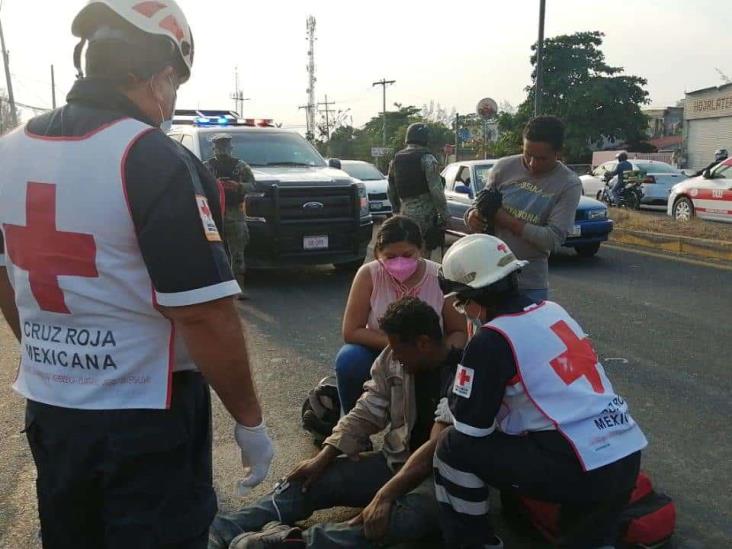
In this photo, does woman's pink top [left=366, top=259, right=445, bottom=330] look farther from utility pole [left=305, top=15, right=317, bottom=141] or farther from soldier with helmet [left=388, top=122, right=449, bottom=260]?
utility pole [left=305, top=15, right=317, bottom=141]

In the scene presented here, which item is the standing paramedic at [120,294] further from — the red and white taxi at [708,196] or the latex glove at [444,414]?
the red and white taxi at [708,196]

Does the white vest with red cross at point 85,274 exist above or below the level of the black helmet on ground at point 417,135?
below

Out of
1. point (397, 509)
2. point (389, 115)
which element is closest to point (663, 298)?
point (397, 509)

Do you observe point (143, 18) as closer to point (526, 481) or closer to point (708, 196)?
point (526, 481)

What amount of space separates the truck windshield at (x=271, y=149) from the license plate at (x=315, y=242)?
4.47 ft

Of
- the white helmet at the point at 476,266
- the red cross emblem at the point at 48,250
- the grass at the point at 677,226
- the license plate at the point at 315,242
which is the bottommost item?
the grass at the point at 677,226

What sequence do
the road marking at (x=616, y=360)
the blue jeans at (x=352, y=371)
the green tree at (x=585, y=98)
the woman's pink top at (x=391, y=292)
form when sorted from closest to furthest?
the blue jeans at (x=352, y=371) < the woman's pink top at (x=391, y=292) < the road marking at (x=616, y=360) < the green tree at (x=585, y=98)

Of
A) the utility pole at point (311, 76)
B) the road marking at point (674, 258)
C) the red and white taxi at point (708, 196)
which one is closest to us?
the road marking at point (674, 258)

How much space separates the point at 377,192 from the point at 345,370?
13.2 metres

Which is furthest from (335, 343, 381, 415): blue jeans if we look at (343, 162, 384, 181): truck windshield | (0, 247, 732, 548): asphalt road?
(343, 162, 384, 181): truck windshield

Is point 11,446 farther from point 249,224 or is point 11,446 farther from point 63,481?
point 249,224

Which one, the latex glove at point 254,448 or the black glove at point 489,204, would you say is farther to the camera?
the black glove at point 489,204

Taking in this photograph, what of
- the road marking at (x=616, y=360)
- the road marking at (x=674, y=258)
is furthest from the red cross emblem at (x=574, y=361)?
the road marking at (x=674, y=258)

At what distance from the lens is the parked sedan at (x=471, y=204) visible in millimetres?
10633
